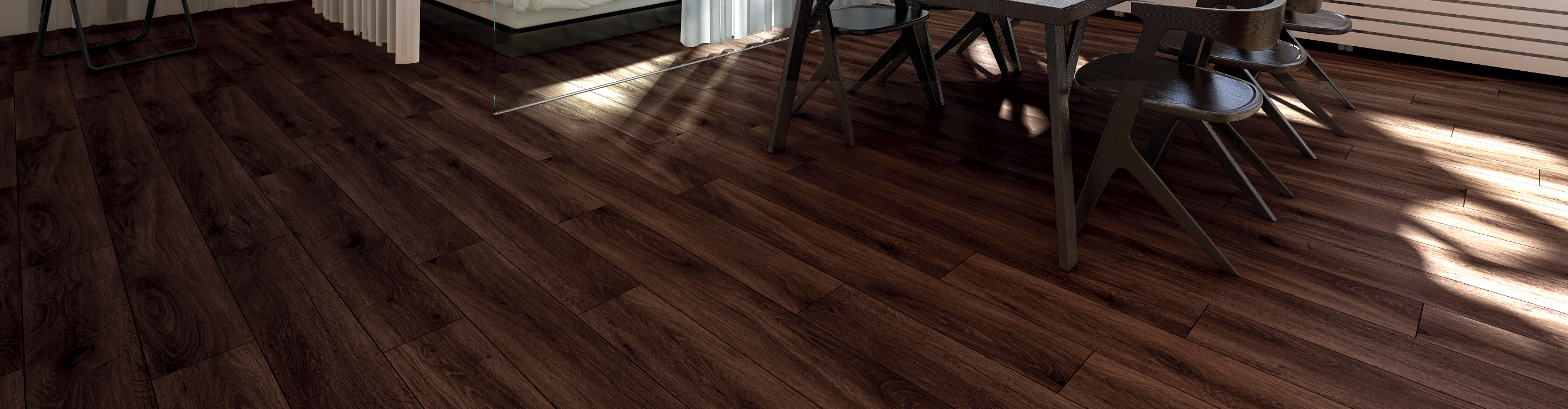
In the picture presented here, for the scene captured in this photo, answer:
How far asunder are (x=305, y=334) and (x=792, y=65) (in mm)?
1465

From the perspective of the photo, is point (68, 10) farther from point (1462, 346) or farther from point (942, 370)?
point (1462, 346)

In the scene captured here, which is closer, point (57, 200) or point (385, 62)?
point (57, 200)

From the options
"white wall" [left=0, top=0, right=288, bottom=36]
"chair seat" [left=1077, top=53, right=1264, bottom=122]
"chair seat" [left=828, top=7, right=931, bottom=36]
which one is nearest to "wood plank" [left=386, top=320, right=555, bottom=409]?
"chair seat" [left=1077, top=53, right=1264, bottom=122]

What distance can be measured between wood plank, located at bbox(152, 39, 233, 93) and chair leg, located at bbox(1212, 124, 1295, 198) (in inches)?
143

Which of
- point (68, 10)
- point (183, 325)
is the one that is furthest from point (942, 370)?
point (68, 10)

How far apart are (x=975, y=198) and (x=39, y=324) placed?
2164mm

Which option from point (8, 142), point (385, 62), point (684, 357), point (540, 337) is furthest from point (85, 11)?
point (684, 357)

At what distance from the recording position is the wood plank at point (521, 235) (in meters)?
1.81

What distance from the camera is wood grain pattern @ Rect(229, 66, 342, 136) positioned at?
280cm

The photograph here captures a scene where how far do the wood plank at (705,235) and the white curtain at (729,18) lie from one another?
4.39 ft

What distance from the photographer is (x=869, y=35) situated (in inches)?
118

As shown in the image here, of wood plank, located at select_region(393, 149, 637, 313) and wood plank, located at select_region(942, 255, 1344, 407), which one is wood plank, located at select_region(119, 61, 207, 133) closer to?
wood plank, located at select_region(393, 149, 637, 313)

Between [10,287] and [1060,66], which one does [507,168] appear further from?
[1060,66]

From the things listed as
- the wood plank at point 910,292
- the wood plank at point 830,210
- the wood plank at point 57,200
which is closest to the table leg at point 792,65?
the wood plank at point 830,210
